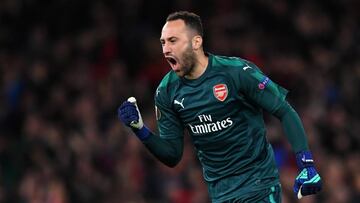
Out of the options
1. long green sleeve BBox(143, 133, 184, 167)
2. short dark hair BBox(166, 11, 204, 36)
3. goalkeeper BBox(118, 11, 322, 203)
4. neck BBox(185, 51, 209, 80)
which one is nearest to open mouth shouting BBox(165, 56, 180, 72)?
goalkeeper BBox(118, 11, 322, 203)

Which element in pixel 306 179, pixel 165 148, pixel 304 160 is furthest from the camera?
pixel 165 148

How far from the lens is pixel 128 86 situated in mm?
12992

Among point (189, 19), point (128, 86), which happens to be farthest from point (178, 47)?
point (128, 86)

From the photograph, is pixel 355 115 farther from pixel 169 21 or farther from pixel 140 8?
pixel 169 21

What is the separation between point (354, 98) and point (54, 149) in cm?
410

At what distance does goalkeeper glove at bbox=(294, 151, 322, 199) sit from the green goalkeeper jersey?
1.05ft

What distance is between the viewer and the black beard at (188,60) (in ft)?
20.2

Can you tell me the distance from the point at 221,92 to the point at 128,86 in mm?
6879

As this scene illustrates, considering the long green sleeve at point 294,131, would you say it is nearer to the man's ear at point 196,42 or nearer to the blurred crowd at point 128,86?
the man's ear at point 196,42

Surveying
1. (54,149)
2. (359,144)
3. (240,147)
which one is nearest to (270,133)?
(359,144)

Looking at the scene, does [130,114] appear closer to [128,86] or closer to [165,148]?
[165,148]

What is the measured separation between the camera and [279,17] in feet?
48.4

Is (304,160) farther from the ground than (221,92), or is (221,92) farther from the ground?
(221,92)

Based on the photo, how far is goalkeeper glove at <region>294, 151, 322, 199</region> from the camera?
5855 millimetres
